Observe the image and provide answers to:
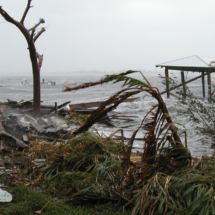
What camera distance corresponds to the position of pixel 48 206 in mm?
3572

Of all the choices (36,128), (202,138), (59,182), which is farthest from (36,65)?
(59,182)

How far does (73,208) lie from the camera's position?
11.9 feet

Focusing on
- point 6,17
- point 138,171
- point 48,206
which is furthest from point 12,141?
point 6,17

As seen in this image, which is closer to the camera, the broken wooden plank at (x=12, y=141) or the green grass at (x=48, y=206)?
the green grass at (x=48, y=206)

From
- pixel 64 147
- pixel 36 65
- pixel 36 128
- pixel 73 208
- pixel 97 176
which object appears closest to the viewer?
pixel 73 208

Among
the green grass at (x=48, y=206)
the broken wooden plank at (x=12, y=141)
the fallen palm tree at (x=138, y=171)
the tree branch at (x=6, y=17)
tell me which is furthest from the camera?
the tree branch at (x=6, y=17)

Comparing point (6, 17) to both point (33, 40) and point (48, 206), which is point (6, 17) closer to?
point (33, 40)

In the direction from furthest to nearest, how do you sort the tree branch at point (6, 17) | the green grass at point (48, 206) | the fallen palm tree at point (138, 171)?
the tree branch at point (6, 17), the green grass at point (48, 206), the fallen palm tree at point (138, 171)

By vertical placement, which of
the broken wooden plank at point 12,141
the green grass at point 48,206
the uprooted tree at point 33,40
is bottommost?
the green grass at point 48,206

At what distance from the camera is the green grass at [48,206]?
11.4ft

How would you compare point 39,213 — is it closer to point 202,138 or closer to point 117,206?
point 117,206

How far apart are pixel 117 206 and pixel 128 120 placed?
9339 millimetres

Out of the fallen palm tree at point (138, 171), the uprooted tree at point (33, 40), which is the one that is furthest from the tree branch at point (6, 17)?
the fallen palm tree at point (138, 171)

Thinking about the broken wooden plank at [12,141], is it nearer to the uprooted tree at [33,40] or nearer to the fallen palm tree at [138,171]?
the fallen palm tree at [138,171]
